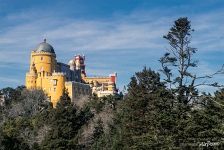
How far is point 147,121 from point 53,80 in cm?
7294

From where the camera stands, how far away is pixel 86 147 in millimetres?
49531

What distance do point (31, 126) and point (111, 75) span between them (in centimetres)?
5814

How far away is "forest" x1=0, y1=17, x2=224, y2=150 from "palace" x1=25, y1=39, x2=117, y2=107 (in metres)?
29.8

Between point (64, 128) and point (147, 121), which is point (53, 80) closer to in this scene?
point (64, 128)

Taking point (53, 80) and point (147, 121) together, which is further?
point (53, 80)

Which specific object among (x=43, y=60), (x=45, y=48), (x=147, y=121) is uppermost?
(x=45, y=48)

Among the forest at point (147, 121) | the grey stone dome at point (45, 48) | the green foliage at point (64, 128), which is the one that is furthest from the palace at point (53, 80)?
the green foliage at point (64, 128)

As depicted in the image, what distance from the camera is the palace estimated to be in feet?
325

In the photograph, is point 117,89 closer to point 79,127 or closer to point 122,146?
point 79,127

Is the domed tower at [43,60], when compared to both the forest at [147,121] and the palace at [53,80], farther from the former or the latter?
the forest at [147,121]

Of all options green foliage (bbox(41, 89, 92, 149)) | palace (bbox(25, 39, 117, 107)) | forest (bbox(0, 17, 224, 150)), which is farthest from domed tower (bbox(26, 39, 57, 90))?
green foliage (bbox(41, 89, 92, 149))

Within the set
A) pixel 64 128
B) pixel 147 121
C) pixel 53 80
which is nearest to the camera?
pixel 147 121

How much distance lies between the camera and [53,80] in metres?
99.6

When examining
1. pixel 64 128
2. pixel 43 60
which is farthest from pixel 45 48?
pixel 64 128
